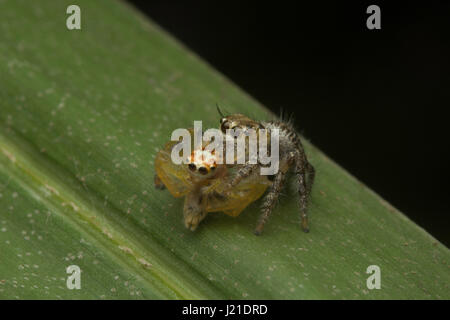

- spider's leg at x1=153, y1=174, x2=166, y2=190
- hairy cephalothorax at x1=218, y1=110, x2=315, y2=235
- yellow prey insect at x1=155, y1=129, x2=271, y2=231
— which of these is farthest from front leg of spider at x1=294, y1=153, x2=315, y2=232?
spider's leg at x1=153, y1=174, x2=166, y2=190

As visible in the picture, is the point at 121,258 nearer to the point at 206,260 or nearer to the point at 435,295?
the point at 206,260

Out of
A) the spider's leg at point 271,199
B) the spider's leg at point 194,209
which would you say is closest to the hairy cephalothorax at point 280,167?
the spider's leg at point 271,199

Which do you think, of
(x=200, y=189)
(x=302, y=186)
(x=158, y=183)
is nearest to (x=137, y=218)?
(x=158, y=183)

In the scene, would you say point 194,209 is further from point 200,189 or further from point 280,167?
point 280,167

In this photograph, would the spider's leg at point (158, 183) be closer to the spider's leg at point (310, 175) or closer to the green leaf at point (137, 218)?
the green leaf at point (137, 218)

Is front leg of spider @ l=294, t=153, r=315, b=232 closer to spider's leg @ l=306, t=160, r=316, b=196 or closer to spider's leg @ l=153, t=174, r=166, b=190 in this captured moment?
spider's leg @ l=306, t=160, r=316, b=196

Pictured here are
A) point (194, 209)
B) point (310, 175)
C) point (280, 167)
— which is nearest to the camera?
point (194, 209)
